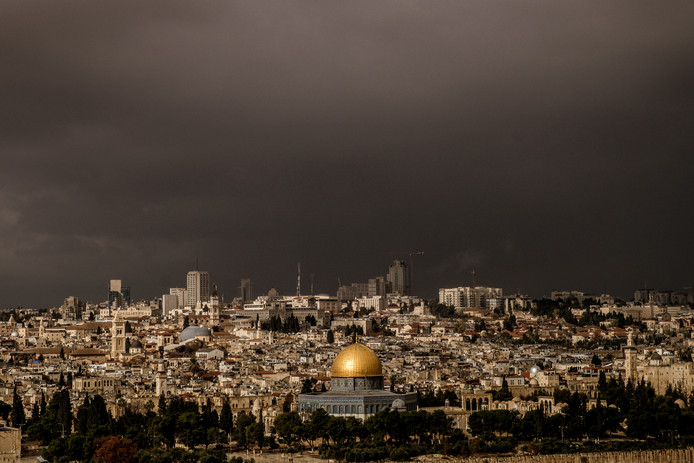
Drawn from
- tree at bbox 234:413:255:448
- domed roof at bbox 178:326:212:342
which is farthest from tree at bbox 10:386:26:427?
domed roof at bbox 178:326:212:342

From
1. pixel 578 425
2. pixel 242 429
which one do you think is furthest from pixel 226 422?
pixel 578 425

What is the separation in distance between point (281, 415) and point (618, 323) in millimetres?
80195

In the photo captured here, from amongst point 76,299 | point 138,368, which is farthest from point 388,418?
point 76,299

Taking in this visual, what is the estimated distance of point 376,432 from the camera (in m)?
53.3

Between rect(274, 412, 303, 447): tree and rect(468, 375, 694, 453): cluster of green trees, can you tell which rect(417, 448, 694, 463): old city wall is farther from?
rect(274, 412, 303, 447): tree

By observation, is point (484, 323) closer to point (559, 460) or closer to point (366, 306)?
point (366, 306)

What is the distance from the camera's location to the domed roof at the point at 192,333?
113537mm

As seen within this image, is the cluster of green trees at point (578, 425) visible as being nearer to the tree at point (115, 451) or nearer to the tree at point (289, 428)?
the tree at point (289, 428)

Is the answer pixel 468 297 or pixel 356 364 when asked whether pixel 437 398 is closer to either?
pixel 356 364

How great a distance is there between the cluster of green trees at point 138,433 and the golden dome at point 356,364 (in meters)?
5.17

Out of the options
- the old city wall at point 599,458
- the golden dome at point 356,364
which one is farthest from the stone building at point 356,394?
the old city wall at point 599,458

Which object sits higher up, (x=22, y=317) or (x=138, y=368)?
(x=22, y=317)

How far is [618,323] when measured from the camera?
423ft

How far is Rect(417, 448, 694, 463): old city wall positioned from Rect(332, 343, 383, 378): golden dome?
29.9 feet
